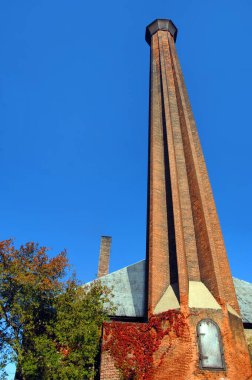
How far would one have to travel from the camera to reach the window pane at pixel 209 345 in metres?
11.1

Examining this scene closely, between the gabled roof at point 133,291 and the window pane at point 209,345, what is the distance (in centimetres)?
433

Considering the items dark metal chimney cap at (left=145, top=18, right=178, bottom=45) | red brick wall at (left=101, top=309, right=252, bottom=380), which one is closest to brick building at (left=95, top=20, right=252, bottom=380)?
red brick wall at (left=101, top=309, right=252, bottom=380)

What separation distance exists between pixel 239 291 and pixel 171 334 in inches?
347

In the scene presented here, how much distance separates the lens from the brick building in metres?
11.3

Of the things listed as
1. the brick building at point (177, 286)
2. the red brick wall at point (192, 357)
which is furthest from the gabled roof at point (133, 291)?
the red brick wall at point (192, 357)

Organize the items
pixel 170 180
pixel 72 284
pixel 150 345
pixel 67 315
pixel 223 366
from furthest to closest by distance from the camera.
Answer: pixel 170 180, pixel 72 284, pixel 67 315, pixel 150 345, pixel 223 366

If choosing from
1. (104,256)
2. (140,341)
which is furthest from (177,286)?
(104,256)

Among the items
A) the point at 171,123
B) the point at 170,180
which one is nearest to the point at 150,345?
the point at 170,180

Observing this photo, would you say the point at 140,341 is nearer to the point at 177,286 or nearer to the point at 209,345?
the point at 209,345

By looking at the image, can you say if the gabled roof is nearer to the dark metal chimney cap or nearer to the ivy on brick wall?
the ivy on brick wall

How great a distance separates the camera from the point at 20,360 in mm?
13039

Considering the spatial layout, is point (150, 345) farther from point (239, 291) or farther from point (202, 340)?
point (239, 291)

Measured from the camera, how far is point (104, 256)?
75.8 feet

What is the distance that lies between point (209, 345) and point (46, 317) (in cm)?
699
